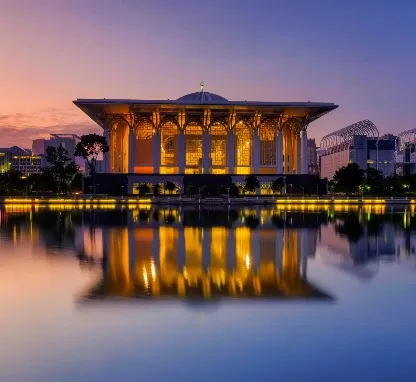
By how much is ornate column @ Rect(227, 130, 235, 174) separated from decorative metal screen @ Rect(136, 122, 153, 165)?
14.7 meters

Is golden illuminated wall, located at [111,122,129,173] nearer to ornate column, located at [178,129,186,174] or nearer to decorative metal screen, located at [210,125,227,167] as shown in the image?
ornate column, located at [178,129,186,174]

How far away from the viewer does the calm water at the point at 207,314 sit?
21.7ft

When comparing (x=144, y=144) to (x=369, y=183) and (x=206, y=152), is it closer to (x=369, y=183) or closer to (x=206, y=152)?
(x=206, y=152)

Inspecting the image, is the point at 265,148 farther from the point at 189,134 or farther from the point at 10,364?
the point at 10,364

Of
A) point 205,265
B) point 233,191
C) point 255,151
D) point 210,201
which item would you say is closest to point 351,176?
point 255,151

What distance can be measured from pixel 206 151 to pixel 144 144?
11.9 meters

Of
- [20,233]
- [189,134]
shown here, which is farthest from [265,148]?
[20,233]

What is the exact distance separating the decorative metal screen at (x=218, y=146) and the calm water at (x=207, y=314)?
83.3 meters

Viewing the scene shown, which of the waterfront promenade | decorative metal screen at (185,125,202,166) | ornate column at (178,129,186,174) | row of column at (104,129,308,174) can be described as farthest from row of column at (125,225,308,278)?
decorative metal screen at (185,125,202,166)

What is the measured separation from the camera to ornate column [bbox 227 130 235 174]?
97250mm

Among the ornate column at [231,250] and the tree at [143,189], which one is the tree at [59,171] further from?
the ornate column at [231,250]

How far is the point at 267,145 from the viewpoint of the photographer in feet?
327

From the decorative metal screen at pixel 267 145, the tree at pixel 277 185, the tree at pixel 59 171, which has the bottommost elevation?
the tree at pixel 277 185

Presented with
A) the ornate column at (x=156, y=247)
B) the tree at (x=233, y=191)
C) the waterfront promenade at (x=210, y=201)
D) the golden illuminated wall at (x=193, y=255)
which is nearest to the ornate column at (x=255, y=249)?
the golden illuminated wall at (x=193, y=255)
